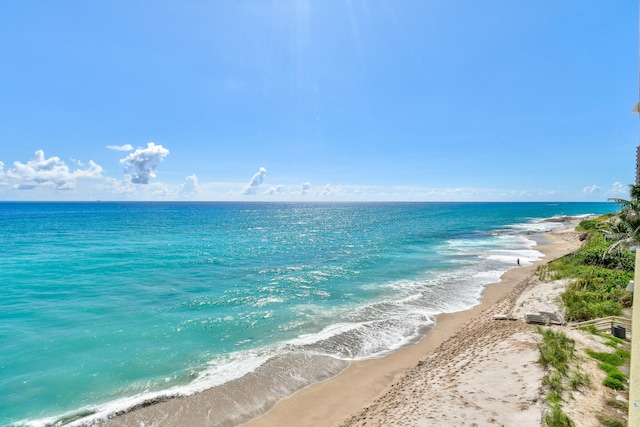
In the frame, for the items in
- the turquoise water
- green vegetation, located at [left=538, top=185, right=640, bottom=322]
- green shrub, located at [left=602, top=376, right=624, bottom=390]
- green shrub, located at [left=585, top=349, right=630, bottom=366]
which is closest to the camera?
green shrub, located at [left=602, top=376, right=624, bottom=390]

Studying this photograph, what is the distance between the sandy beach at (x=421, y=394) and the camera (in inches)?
378

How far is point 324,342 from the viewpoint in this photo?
1741 centimetres

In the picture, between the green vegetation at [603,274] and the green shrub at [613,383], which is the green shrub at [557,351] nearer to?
the green shrub at [613,383]

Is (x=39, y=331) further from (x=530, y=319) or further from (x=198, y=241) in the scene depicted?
(x=198, y=241)

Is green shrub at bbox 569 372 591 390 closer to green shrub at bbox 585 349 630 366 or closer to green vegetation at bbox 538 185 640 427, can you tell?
green vegetation at bbox 538 185 640 427

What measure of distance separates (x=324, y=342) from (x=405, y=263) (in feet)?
73.8

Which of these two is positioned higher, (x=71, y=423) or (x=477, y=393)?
(x=477, y=393)

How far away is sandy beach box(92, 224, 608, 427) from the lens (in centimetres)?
959

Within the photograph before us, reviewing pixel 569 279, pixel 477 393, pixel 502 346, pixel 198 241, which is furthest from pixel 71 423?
pixel 198 241

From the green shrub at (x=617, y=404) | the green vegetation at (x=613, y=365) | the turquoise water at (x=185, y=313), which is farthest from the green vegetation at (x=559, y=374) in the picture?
the turquoise water at (x=185, y=313)

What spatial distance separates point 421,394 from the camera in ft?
36.3

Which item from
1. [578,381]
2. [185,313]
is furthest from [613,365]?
[185,313]

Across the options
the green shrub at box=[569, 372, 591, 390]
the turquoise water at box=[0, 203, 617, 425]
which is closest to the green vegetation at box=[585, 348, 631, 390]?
the green shrub at box=[569, 372, 591, 390]

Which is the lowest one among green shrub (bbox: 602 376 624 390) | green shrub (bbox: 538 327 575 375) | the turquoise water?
the turquoise water
